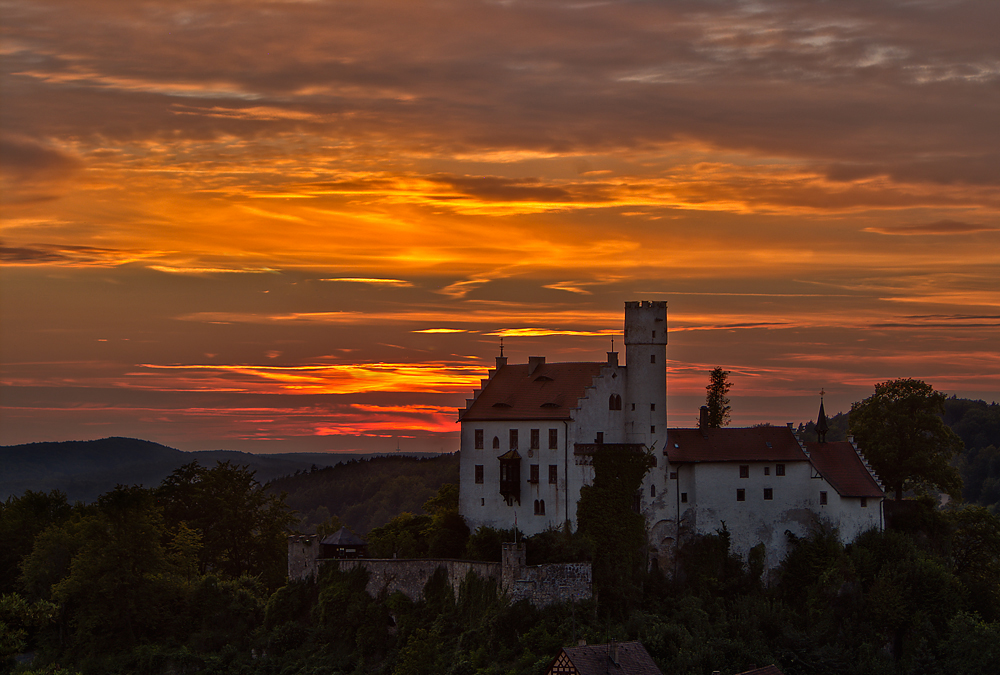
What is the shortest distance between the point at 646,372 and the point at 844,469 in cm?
1502

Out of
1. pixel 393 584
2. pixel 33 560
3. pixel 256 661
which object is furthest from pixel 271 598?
pixel 33 560

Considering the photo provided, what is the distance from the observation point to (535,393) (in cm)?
8100

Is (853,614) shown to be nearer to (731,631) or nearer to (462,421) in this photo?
(731,631)

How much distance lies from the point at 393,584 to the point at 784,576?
81.4ft

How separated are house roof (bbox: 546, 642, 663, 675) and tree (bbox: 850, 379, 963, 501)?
2992cm

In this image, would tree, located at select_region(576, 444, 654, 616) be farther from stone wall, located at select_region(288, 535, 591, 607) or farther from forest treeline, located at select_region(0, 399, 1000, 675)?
stone wall, located at select_region(288, 535, 591, 607)

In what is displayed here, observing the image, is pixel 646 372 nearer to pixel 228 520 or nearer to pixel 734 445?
pixel 734 445

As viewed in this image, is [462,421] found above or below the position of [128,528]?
above

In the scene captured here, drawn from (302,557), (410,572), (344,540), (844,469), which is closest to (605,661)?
(410,572)

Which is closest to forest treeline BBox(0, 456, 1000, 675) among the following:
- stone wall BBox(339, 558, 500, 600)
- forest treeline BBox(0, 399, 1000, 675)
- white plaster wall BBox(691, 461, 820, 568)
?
forest treeline BBox(0, 399, 1000, 675)

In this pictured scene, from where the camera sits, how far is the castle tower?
79.6m

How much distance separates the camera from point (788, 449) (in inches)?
3177

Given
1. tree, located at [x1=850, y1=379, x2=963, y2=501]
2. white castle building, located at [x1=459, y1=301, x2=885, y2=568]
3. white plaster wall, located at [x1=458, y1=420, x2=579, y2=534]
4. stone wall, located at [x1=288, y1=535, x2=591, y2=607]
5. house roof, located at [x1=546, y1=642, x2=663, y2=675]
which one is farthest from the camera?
tree, located at [x1=850, y1=379, x2=963, y2=501]

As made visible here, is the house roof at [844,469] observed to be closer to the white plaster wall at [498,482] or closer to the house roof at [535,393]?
the house roof at [535,393]
